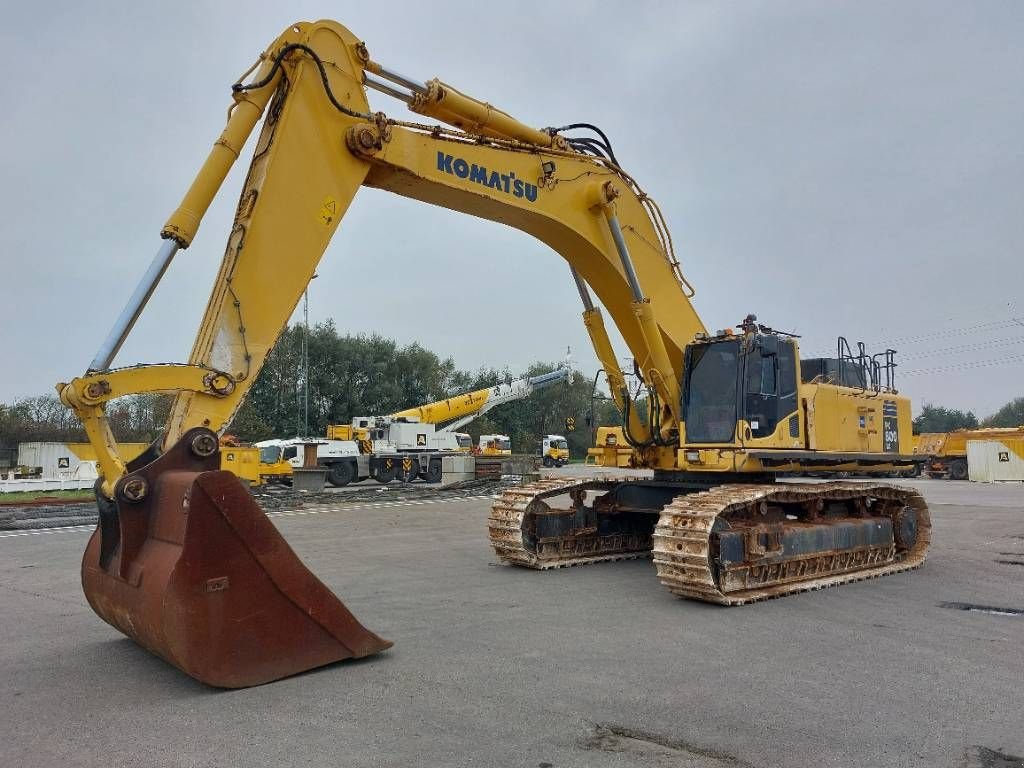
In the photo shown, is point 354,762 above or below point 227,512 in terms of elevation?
below

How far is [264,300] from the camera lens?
654 centimetres

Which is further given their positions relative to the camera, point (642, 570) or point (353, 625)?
point (642, 570)

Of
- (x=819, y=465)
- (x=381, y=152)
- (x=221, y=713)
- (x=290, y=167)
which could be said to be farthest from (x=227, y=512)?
(x=819, y=465)

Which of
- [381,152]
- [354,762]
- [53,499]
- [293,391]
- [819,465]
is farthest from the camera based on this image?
[293,391]

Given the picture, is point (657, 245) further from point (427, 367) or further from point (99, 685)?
→ point (427, 367)

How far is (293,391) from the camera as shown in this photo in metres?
57.4

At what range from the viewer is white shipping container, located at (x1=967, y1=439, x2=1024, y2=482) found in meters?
36.2

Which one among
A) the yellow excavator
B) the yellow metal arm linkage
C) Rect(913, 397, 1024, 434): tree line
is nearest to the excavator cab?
the yellow excavator

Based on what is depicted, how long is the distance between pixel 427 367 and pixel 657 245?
5536 cm

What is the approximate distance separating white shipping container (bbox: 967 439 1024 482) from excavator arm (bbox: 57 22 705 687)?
34.0 m

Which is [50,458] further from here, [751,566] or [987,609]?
[987,609]

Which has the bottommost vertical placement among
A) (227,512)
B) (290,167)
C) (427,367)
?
(227,512)

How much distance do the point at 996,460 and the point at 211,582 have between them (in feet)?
129

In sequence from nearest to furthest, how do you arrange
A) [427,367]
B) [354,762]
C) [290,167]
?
[354,762] < [290,167] < [427,367]
